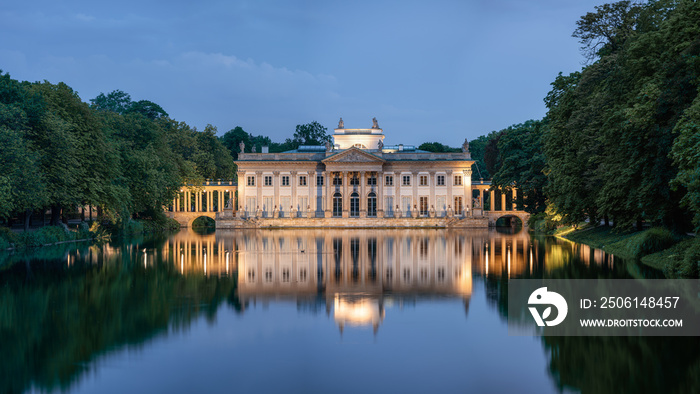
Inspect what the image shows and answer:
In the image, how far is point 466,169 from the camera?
75312 mm

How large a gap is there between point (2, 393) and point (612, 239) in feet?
107

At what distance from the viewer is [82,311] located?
15.6 metres

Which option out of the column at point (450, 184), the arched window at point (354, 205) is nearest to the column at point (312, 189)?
the arched window at point (354, 205)

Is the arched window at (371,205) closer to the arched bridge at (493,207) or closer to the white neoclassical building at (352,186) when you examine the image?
the white neoclassical building at (352,186)

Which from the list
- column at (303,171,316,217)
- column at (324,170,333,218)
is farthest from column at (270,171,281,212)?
Answer: column at (324,170,333,218)

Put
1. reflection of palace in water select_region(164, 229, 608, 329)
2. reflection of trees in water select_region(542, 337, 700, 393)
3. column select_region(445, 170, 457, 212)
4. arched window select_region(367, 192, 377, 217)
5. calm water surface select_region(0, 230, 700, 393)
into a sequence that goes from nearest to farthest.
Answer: reflection of trees in water select_region(542, 337, 700, 393)
calm water surface select_region(0, 230, 700, 393)
reflection of palace in water select_region(164, 229, 608, 329)
column select_region(445, 170, 457, 212)
arched window select_region(367, 192, 377, 217)

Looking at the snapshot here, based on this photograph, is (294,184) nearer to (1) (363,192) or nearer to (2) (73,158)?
(1) (363,192)

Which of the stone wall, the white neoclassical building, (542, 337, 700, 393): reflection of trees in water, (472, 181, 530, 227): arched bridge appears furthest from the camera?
the white neoclassical building

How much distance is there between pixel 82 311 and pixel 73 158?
26.2 metres

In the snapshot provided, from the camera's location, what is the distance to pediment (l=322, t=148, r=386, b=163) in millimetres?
73681

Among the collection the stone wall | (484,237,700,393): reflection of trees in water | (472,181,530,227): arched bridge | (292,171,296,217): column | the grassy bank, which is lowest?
(484,237,700,393): reflection of trees in water

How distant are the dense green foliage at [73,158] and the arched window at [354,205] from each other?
67.9 ft

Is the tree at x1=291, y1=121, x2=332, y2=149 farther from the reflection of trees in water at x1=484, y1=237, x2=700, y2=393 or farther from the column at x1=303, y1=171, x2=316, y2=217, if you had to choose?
the reflection of trees in water at x1=484, y1=237, x2=700, y2=393

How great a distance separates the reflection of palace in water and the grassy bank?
3.86 m
